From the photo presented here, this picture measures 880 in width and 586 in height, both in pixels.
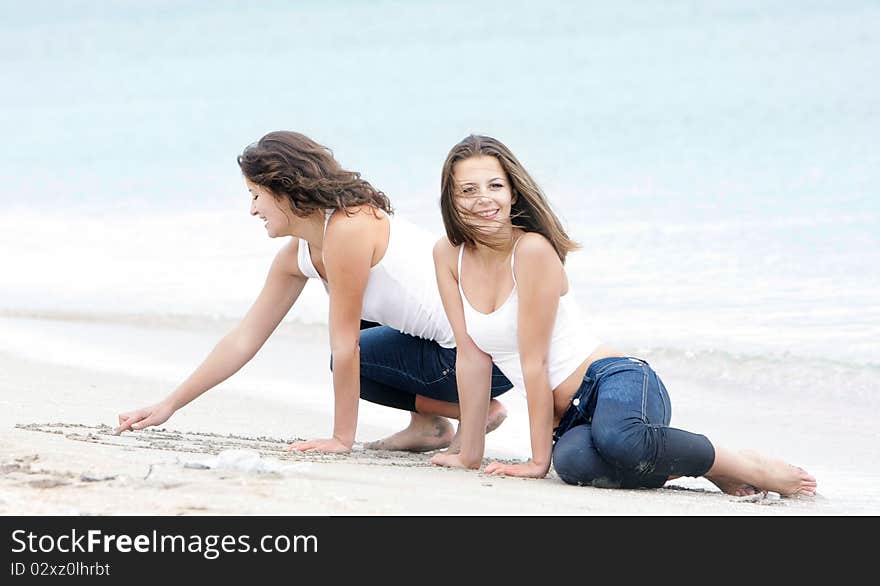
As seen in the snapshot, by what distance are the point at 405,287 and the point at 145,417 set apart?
980mm

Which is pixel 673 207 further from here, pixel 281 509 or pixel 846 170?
pixel 281 509

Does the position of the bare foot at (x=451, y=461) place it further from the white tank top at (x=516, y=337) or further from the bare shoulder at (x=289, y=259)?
the bare shoulder at (x=289, y=259)

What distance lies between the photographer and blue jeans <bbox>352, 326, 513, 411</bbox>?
4.19m

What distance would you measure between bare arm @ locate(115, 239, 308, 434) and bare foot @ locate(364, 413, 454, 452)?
0.59 m

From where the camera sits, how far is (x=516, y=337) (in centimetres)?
370

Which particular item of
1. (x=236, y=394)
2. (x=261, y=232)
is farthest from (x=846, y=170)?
(x=236, y=394)

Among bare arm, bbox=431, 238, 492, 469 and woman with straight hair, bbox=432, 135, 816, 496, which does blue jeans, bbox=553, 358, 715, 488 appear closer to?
woman with straight hair, bbox=432, 135, 816, 496

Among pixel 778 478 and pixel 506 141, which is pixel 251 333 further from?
pixel 506 141

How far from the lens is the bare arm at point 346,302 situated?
384 cm

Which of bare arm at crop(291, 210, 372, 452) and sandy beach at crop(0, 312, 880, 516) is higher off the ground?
bare arm at crop(291, 210, 372, 452)

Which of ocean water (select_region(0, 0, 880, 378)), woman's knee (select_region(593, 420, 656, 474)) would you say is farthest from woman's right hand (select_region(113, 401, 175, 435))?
ocean water (select_region(0, 0, 880, 378))

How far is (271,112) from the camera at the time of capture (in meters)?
23.2

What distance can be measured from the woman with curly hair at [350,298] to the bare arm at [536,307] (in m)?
0.56

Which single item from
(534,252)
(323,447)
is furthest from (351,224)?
(323,447)
